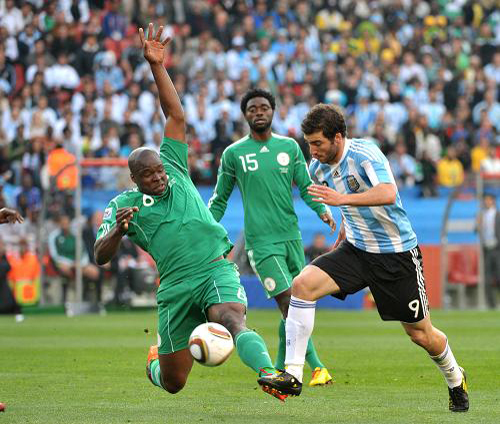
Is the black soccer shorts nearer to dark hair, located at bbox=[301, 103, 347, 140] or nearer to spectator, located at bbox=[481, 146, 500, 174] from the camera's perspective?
dark hair, located at bbox=[301, 103, 347, 140]

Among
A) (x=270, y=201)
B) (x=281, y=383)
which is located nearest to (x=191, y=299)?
(x=281, y=383)

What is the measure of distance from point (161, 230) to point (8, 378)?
369cm

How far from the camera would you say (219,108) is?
2645 cm

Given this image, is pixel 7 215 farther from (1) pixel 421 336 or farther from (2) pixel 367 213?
(1) pixel 421 336

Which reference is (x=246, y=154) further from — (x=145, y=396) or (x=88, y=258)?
(x=88, y=258)

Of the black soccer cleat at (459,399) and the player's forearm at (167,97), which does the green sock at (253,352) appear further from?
the player's forearm at (167,97)

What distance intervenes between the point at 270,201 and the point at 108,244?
359 centimetres

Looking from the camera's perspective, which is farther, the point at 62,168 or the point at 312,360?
the point at 62,168

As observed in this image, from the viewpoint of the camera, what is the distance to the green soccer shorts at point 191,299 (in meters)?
8.34

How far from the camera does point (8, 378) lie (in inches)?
451

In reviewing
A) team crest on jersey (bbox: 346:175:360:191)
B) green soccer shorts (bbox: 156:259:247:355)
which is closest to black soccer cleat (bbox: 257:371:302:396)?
green soccer shorts (bbox: 156:259:247:355)

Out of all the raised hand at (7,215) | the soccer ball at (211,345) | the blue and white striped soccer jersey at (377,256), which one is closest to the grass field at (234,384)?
the soccer ball at (211,345)

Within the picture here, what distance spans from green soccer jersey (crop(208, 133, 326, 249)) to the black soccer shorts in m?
2.55

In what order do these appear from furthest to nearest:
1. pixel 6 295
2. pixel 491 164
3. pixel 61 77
Answer: pixel 61 77 → pixel 491 164 → pixel 6 295
